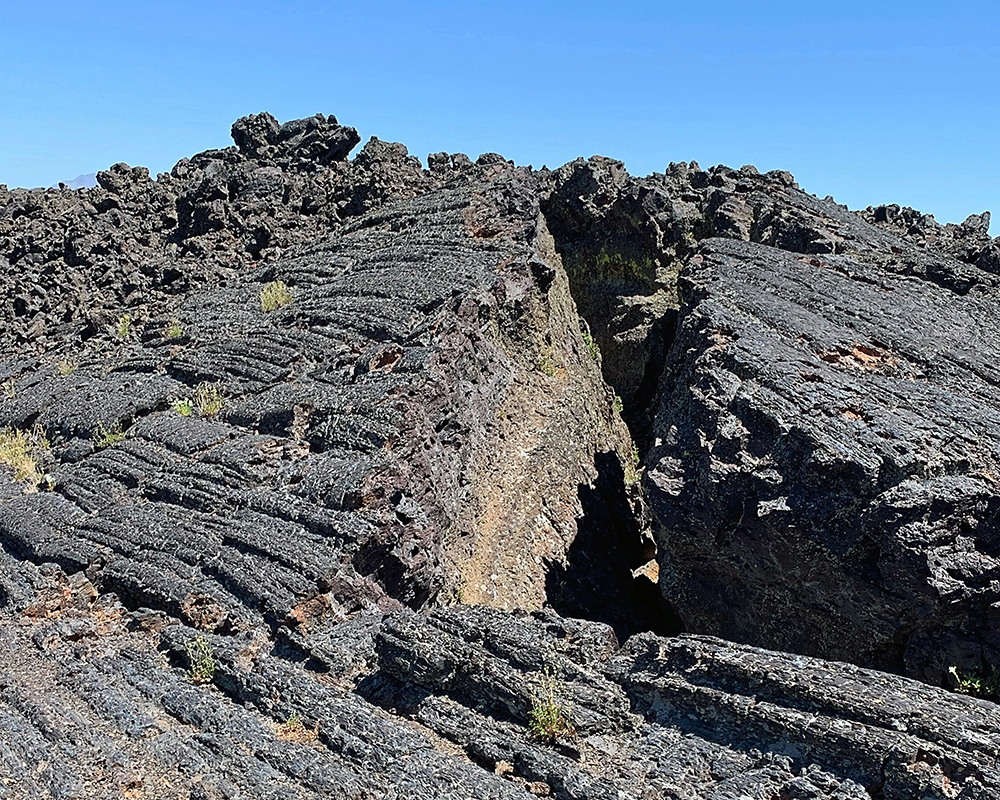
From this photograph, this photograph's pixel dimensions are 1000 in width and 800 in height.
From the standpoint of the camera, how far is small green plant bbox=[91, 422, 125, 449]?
1077cm

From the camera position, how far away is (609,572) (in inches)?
419

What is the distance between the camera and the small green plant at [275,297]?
13.8 metres

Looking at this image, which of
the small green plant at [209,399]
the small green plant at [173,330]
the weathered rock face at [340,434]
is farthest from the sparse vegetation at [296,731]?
the small green plant at [173,330]

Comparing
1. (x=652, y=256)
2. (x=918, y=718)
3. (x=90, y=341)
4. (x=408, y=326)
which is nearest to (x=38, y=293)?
(x=90, y=341)

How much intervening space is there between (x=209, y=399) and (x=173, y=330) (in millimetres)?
3192

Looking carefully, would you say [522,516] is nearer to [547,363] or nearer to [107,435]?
[547,363]

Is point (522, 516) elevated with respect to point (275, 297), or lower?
lower

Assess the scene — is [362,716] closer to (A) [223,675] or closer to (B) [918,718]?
(A) [223,675]

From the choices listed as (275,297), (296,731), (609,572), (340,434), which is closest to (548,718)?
(296,731)

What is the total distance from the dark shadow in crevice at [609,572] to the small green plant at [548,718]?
11.9 feet

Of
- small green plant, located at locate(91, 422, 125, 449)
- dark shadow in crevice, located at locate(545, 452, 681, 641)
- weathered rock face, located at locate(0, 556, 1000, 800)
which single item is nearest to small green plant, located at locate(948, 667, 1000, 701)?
weathered rock face, located at locate(0, 556, 1000, 800)

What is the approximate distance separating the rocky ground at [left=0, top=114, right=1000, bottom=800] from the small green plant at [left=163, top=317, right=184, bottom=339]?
0.20 ft

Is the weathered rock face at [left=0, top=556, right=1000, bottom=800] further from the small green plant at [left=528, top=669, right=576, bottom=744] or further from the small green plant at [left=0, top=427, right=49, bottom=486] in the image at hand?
the small green plant at [left=0, top=427, right=49, bottom=486]

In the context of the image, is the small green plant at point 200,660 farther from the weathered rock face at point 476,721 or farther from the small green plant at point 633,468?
the small green plant at point 633,468
